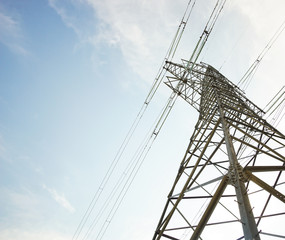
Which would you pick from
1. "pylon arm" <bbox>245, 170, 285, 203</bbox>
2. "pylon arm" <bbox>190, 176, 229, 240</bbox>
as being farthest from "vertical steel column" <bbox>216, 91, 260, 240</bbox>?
"pylon arm" <bbox>190, 176, 229, 240</bbox>

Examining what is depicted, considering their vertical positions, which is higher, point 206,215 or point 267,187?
point 267,187

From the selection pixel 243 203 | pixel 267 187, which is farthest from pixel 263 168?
pixel 243 203

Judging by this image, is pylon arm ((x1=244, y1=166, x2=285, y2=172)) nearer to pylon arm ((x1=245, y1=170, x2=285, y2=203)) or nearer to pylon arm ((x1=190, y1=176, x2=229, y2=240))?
pylon arm ((x1=245, y1=170, x2=285, y2=203))

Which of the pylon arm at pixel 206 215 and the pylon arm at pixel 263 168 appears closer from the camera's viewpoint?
the pylon arm at pixel 206 215

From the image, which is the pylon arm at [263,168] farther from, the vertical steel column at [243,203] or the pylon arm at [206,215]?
the pylon arm at [206,215]

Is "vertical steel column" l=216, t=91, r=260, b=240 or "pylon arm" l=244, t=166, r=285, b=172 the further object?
"pylon arm" l=244, t=166, r=285, b=172

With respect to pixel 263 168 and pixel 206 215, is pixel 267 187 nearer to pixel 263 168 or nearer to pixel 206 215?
pixel 263 168

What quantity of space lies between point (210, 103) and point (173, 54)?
295 centimetres

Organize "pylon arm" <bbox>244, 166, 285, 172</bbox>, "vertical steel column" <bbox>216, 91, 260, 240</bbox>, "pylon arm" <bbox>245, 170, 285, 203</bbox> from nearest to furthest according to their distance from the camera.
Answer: "vertical steel column" <bbox>216, 91, 260, 240</bbox>
"pylon arm" <bbox>245, 170, 285, 203</bbox>
"pylon arm" <bbox>244, 166, 285, 172</bbox>

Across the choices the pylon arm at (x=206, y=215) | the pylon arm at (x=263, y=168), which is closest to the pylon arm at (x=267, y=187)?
the pylon arm at (x=263, y=168)

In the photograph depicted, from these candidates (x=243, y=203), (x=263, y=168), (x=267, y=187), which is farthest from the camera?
(x=263, y=168)

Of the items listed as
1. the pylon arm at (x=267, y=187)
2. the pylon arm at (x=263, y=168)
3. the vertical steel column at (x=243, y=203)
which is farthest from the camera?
the pylon arm at (x=263, y=168)

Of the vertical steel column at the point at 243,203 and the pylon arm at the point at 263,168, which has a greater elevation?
the pylon arm at the point at 263,168

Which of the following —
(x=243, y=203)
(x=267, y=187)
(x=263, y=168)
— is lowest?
(x=243, y=203)
